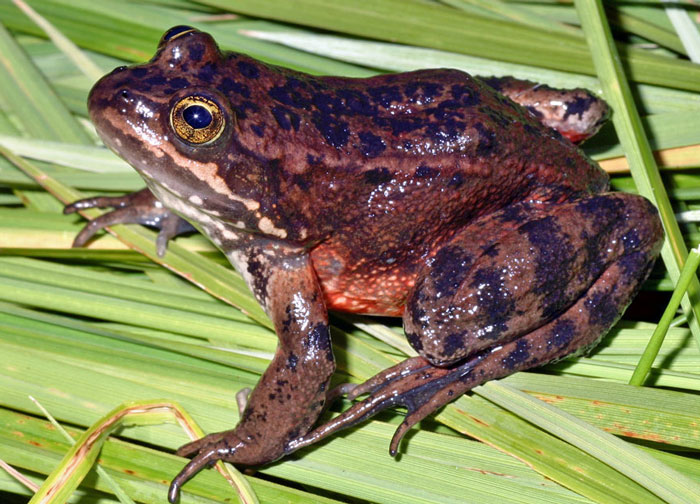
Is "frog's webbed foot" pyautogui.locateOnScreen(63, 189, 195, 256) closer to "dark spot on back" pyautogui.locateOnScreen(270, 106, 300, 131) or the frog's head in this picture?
the frog's head

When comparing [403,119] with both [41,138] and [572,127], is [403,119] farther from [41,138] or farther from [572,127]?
[41,138]

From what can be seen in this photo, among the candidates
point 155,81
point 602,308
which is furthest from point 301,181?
point 602,308

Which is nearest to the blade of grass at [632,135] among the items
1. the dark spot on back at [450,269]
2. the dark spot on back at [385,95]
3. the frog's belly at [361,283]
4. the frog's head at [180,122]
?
the dark spot on back at [450,269]

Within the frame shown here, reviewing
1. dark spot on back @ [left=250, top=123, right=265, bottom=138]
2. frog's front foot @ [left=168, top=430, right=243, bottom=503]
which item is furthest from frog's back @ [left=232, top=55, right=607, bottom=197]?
frog's front foot @ [left=168, top=430, right=243, bottom=503]

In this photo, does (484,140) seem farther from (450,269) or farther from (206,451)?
(206,451)

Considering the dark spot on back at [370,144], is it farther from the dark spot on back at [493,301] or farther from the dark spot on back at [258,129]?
the dark spot on back at [493,301]
